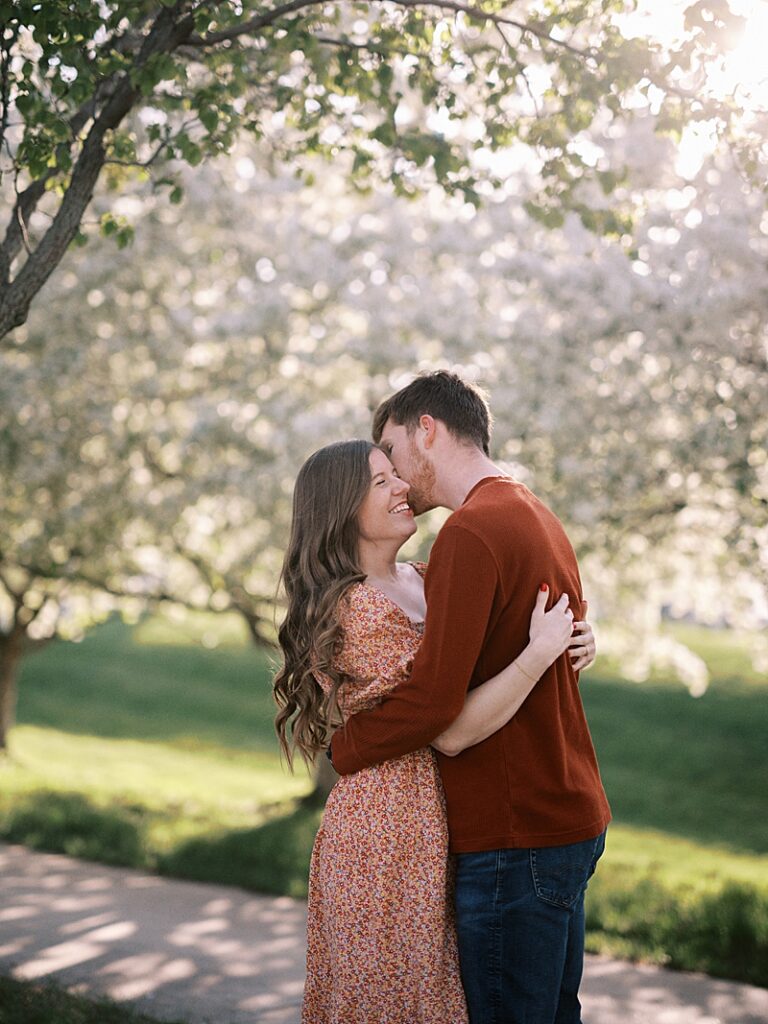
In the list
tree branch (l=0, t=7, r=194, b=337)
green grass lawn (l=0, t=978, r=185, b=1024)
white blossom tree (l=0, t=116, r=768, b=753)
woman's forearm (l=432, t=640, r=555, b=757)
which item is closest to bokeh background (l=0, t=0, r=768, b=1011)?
white blossom tree (l=0, t=116, r=768, b=753)

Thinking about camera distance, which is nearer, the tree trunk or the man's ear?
the man's ear

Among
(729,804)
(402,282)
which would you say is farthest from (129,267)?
(729,804)

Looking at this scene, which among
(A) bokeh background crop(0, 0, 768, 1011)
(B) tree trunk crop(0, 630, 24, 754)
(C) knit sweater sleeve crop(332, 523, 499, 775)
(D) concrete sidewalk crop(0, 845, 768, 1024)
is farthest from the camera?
(B) tree trunk crop(0, 630, 24, 754)

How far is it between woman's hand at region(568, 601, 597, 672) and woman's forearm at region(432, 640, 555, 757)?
1.05 feet

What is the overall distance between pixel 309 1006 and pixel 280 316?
316 inches

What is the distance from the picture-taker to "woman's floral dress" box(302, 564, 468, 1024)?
3.29 meters

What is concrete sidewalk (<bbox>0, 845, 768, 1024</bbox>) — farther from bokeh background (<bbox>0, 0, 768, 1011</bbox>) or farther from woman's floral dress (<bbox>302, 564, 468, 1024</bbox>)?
woman's floral dress (<bbox>302, 564, 468, 1024</bbox>)

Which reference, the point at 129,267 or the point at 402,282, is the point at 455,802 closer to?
the point at 402,282

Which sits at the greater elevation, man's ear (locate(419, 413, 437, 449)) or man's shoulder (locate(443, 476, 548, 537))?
man's ear (locate(419, 413, 437, 449))

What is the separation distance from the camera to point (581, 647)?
3.56 metres

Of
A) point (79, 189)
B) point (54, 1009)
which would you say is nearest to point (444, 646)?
point (79, 189)

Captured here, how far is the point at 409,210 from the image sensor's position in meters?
11.3

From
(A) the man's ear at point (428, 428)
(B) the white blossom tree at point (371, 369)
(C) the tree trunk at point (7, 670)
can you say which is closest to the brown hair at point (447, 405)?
(A) the man's ear at point (428, 428)

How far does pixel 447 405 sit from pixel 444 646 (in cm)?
88
